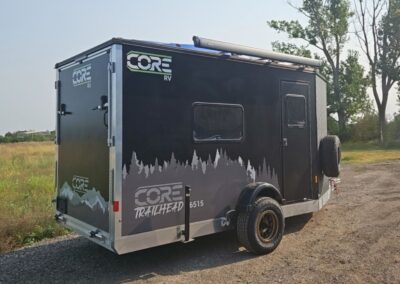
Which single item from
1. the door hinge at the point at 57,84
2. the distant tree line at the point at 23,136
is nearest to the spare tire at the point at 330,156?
the door hinge at the point at 57,84

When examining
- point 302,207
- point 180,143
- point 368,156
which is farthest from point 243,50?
point 368,156

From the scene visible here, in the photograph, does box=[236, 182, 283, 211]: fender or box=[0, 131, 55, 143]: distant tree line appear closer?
box=[236, 182, 283, 211]: fender

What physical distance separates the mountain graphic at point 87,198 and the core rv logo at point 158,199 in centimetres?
42

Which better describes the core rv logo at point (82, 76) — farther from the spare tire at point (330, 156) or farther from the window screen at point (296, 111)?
the spare tire at point (330, 156)

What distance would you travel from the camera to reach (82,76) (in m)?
5.52

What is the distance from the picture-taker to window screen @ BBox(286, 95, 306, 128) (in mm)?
6625

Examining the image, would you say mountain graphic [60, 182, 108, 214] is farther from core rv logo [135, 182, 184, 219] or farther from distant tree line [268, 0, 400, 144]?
distant tree line [268, 0, 400, 144]

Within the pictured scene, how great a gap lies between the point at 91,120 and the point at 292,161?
10.4ft

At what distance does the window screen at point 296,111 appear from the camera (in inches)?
261

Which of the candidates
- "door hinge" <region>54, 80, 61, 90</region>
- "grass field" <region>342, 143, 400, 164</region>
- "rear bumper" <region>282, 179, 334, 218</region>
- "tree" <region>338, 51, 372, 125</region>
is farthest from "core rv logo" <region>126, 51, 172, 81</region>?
"tree" <region>338, 51, 372, 125</region>

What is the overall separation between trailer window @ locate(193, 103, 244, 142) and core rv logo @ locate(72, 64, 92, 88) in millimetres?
1397

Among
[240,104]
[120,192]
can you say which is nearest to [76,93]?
[120,192]

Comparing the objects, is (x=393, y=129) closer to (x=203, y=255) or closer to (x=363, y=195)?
(x=363, y=195)

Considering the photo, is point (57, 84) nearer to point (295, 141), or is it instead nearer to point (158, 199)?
point (158, 199)
